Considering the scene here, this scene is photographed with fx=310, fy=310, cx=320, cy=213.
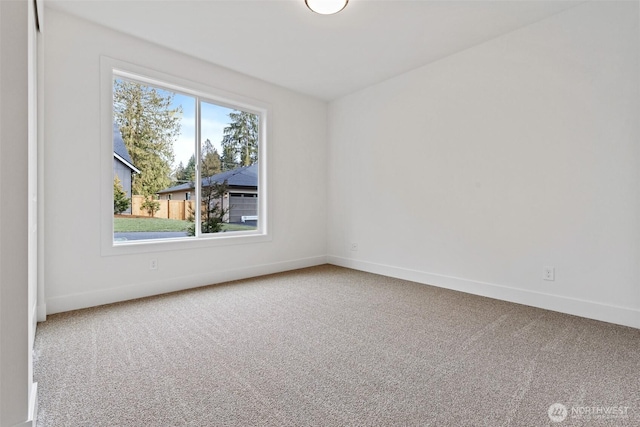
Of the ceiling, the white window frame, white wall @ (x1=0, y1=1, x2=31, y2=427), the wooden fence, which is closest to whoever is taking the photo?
white wall @ (x1=0, y1=1, x2=31, y2=427)

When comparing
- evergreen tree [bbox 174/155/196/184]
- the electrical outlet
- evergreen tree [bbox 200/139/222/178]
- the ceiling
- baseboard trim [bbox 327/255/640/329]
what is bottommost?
baseboard trim [bbox 327/255/640/329]

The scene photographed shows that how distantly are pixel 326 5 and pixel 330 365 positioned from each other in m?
2.68

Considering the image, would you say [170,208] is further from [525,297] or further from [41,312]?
[525,297]

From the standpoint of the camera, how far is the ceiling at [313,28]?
260cm

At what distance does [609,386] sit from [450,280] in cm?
188

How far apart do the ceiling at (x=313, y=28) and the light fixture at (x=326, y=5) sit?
0.11 m

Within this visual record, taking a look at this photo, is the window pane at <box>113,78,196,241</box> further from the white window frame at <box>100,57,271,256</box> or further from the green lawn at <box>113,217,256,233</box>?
the white window frame at <box>100,57,271,256</box>

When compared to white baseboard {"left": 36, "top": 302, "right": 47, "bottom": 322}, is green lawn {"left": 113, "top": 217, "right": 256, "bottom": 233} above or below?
above

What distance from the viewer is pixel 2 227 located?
1113mm

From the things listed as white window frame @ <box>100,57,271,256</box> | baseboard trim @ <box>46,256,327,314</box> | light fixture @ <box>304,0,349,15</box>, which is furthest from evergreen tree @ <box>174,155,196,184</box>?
light fixture @ <box>304,0,349,15</box>

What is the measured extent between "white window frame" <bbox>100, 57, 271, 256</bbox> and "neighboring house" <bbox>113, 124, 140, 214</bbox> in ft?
0.49

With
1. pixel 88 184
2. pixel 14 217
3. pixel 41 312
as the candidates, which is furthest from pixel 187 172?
pixel 14 217

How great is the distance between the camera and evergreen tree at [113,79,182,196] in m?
3.16

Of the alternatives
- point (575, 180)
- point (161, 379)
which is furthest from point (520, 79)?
point (161, 379)
